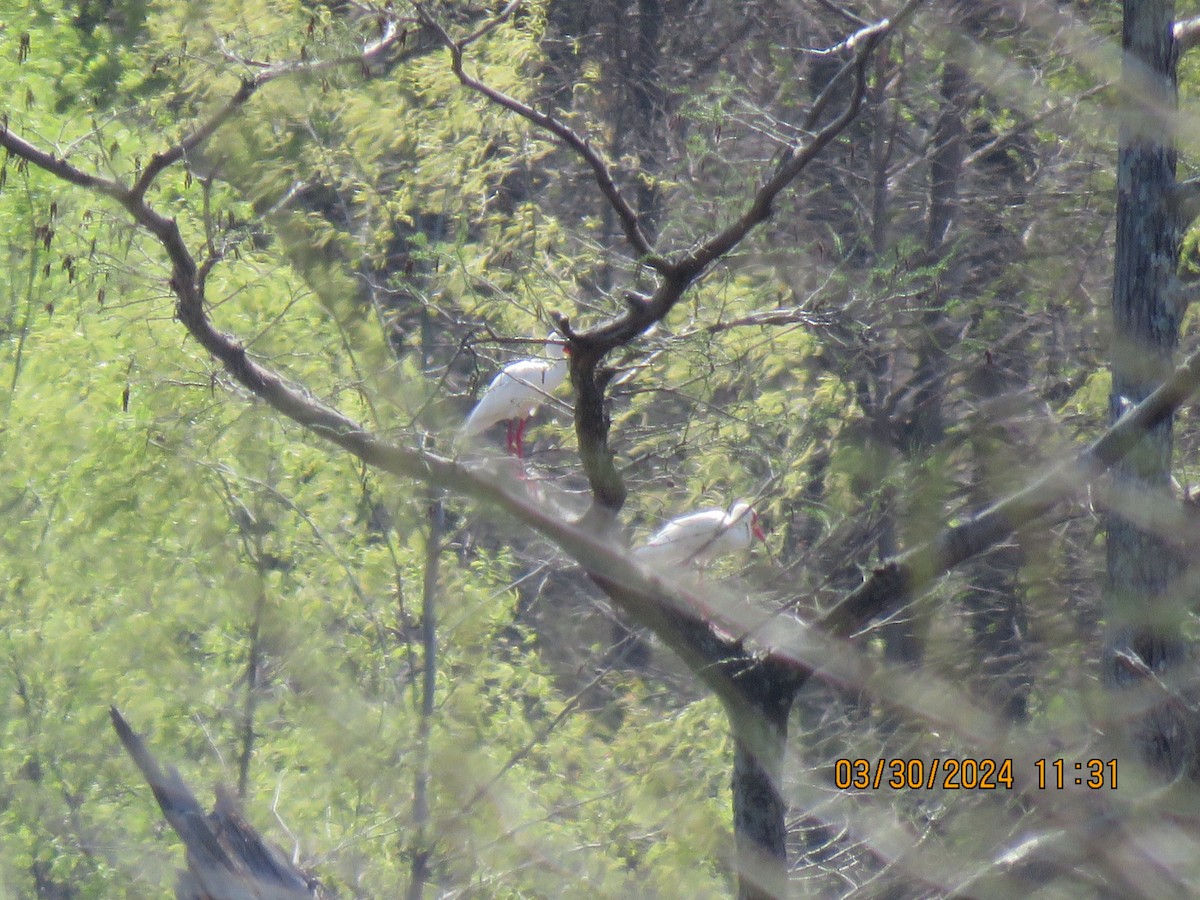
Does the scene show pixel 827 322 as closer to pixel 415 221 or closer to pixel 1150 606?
pixel 1150 606

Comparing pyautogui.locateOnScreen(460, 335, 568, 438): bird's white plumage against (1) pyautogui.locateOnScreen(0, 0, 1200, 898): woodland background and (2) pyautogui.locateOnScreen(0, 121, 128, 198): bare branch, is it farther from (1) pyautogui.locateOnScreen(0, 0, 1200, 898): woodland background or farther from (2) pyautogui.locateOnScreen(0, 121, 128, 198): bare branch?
(2) pyautogui.locateOnScreen(0, 121, 128, 198): bare branch

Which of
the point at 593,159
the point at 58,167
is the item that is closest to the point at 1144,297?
the point at 593,159

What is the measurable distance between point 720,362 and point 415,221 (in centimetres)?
525

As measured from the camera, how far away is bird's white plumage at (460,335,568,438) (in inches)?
271

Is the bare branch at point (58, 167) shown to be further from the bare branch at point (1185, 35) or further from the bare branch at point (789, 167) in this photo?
the bare branch at point (1185, 35)

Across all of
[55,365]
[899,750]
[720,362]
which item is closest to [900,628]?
[899,750]

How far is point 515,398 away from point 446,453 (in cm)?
79

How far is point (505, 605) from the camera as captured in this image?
969 cm

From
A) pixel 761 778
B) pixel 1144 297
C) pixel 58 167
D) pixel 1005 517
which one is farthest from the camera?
pixel 1144 297

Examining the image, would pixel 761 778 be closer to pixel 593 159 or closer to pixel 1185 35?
pixel 593 159
